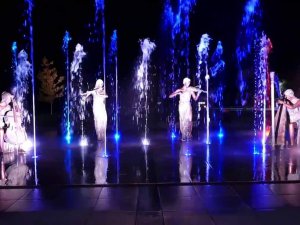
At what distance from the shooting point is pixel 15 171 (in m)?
10.4

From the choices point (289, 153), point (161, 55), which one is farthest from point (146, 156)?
point (161, 55)

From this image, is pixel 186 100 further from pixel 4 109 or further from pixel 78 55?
pixel 78 55

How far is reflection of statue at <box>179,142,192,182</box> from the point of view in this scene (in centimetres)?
942

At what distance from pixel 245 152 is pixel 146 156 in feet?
10.1

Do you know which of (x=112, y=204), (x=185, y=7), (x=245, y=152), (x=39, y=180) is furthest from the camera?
(x=185, y=7)

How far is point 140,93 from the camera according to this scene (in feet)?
155

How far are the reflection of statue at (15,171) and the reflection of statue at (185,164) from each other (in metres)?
3.28

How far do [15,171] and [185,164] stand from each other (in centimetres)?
410

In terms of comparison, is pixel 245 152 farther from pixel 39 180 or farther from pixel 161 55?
pixel 161 55

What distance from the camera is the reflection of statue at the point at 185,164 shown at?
30.9 feet

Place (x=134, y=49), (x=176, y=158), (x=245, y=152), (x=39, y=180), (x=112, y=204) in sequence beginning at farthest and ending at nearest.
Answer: (x=134, y=49) → (x=245, y=152) → (x=176, y=158) → (x=39, y=180) → (x=112, y=204)

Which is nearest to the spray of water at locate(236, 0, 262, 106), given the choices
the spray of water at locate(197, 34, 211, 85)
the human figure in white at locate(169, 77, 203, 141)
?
the spray of water at locate(197, 34, 211, 85)

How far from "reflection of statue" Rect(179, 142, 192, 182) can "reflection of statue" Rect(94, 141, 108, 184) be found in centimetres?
167

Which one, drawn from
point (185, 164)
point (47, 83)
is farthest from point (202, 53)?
point (185, 164)
